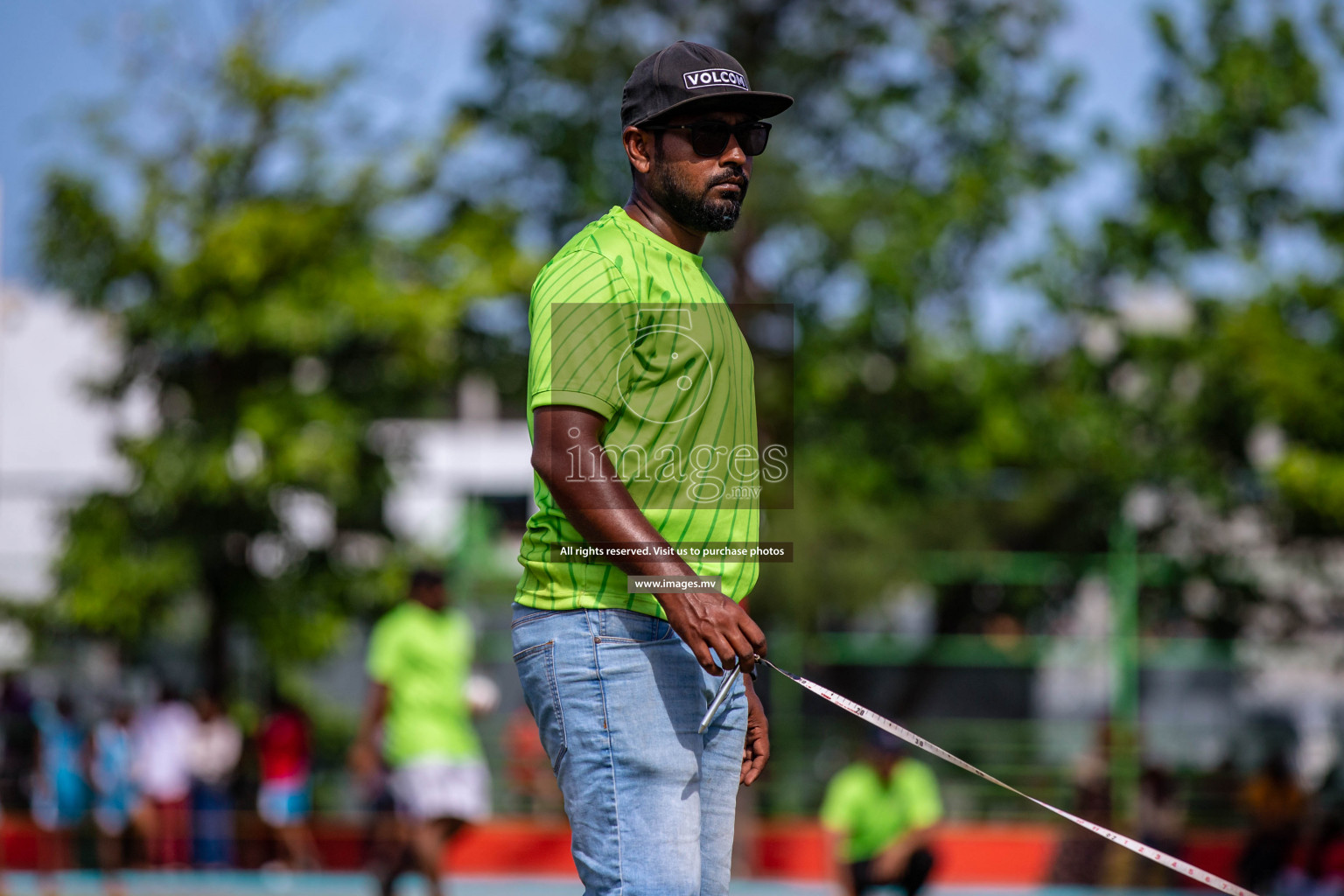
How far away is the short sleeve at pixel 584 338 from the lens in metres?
Answer: 2.57

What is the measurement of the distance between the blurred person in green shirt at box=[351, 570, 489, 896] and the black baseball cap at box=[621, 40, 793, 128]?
525 centimetres

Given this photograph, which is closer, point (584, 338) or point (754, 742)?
point (584, 338)

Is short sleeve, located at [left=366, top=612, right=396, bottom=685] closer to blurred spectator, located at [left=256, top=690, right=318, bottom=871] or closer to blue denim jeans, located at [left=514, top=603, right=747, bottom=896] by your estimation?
blue denim jeans, located at [left=514, top=603, right=747, bottom=896]

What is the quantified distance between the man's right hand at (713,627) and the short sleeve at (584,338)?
1.13 feet

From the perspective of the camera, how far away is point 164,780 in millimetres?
13148

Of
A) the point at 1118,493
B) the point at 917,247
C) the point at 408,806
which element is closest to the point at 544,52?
the point at 917,247

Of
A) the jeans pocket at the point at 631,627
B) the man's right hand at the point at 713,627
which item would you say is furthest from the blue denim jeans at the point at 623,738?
the man's right hand at the point at 713,627

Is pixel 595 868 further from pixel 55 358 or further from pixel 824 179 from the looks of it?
pixel 55 358

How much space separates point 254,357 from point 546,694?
12.4 m

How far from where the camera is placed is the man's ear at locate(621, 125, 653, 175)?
2807mm

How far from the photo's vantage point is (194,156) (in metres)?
14.2

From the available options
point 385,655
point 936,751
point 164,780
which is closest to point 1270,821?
point 385,655

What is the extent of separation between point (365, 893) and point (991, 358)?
892cm

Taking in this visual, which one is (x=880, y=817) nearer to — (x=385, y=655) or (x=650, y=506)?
(x=385, y=655)
